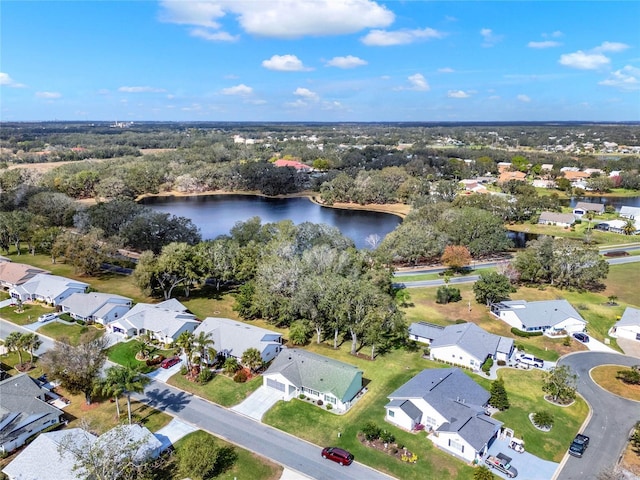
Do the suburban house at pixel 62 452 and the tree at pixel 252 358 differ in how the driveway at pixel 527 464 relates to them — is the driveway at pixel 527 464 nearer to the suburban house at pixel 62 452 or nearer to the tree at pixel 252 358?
the tree at pixel 252 358

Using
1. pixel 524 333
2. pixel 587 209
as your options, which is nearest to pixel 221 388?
pixel 524 333

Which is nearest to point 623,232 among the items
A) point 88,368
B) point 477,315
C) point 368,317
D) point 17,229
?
point 477,315

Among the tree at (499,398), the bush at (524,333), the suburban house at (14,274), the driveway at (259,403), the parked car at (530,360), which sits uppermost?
the suburban house at (14,274)

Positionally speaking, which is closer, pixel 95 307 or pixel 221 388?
pixel 221 388

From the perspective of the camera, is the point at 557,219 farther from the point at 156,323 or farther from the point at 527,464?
the point at 156,323

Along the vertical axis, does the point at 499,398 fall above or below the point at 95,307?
below

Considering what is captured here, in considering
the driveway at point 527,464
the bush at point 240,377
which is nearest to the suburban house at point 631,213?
the driveway at point 527,464
